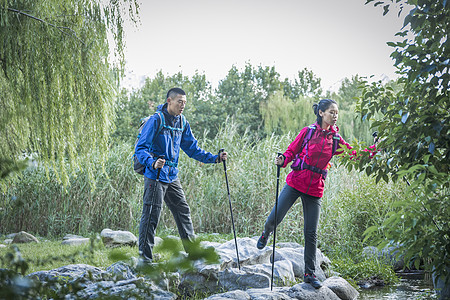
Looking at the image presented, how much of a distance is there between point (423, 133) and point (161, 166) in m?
2.66

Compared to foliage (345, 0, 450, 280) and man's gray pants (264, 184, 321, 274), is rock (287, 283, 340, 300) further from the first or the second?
foliage (345, 0, 450, 280)

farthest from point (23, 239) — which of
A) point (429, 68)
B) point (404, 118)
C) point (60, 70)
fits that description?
point (429, 68)

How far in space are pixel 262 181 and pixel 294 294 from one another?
4.34 m

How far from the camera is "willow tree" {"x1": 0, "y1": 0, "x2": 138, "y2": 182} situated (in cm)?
473

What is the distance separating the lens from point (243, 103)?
28.7 m

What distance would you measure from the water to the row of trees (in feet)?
39.2

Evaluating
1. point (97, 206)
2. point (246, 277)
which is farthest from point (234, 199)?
point (246, 277)

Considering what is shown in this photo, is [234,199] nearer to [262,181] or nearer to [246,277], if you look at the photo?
[262,181]

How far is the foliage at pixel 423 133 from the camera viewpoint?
2.54 metres

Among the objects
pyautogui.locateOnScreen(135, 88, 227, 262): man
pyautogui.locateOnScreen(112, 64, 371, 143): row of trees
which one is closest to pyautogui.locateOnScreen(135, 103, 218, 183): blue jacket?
pyautogui.locateOnScreen(135, 88, 227, 262): man

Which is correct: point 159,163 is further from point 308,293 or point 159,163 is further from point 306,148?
point 308,293

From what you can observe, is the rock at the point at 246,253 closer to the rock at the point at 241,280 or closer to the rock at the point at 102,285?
the rock at the point at 241,280

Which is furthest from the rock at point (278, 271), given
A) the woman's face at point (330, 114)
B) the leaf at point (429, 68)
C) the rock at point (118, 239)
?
the leaf at point (429, 68)

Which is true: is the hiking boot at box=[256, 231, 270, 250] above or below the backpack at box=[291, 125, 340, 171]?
→ below
